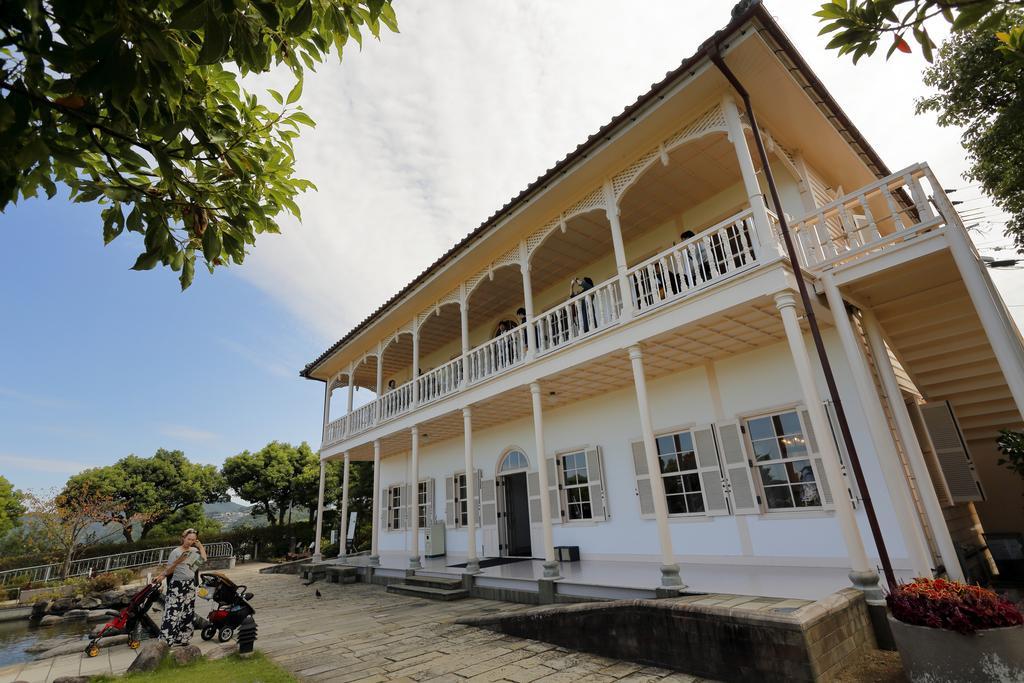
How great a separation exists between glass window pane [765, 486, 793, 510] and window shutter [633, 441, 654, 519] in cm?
194

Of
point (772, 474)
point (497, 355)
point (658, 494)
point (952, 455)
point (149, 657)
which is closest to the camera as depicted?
point (149, 657)

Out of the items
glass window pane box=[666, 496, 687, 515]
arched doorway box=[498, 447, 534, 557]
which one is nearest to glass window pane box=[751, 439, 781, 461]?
glass window pane box=[666, 496, 687, 515]

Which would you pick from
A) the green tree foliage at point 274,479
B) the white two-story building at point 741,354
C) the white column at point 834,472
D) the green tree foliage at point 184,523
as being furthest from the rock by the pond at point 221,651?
the green tree foliage at point 184,523

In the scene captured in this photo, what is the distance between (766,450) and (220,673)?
7.68m

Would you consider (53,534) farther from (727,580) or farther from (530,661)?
(727,580)

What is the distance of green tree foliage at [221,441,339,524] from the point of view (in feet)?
87.2

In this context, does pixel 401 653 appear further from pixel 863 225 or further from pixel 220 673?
pixel 863 225

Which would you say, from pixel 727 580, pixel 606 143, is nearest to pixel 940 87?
pixel 606 143

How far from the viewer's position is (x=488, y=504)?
12.3m

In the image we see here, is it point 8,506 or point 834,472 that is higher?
point 8,506

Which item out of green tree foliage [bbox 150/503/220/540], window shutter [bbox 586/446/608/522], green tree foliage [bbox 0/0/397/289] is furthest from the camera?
green tree foliage [bbox 150/503/220/540]

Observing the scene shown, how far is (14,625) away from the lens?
38.6ft

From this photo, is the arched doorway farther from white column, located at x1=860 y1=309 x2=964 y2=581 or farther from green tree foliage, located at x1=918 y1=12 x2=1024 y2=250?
green tree foliage, located at x1=918 y1=12 x2=1024 y2=250

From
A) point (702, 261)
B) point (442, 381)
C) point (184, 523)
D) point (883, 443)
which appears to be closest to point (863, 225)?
point (702, 261)
